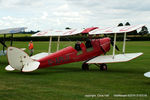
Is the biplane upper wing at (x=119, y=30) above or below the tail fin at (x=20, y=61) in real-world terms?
above

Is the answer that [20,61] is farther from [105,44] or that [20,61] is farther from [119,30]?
[105,44]

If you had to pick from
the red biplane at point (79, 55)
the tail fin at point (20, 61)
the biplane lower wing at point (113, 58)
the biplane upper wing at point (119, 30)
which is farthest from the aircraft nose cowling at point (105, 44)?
the tail fin at point (20, 61)

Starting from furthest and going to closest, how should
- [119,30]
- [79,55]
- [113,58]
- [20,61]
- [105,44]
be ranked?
[105,44] → [79,55] → [113,58] → [119,30] → [20,61]

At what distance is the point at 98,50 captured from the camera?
1366 centimetres

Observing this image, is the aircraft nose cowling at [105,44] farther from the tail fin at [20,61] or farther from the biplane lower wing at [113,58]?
the tail fin at [20,61]

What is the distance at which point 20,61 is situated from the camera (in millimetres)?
10398

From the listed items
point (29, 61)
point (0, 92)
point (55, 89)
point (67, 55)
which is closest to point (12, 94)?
point (0, 92)

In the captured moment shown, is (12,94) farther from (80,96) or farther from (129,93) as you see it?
(129,93)

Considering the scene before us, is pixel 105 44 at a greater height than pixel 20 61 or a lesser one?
greater

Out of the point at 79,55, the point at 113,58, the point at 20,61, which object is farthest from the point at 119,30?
the point at 20,61

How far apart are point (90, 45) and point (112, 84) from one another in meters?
4.72

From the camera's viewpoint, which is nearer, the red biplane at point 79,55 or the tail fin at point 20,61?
the tail fin at point 20,61

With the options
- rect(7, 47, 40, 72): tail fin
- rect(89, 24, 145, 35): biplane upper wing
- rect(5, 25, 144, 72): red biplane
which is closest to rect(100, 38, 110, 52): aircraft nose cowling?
rect(5, 25, 144, 72): red biplane

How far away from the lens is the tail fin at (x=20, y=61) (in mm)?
10125
